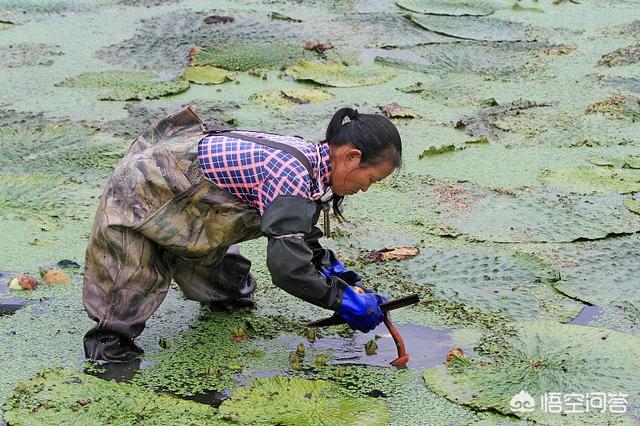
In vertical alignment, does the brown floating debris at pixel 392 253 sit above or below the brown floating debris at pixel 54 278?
above

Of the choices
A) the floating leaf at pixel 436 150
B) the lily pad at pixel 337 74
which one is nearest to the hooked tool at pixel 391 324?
the floating leaf at pixel 436 150

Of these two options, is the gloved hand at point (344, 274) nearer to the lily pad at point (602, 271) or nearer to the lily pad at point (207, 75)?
the lily pad at point (602, 271)

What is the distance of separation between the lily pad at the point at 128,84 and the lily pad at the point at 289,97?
0.42m

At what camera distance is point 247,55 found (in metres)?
5.66

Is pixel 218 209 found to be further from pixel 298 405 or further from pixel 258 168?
pixel 298 405

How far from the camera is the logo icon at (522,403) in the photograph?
8.29 ft

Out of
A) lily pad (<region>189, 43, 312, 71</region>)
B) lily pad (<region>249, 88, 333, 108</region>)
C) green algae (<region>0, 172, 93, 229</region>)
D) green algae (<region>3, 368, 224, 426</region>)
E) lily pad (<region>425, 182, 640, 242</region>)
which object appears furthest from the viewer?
lily pad (<region>189, 43, 312, 71</region>)

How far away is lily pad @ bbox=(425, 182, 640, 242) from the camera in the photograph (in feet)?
11.9

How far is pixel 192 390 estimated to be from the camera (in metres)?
2.62

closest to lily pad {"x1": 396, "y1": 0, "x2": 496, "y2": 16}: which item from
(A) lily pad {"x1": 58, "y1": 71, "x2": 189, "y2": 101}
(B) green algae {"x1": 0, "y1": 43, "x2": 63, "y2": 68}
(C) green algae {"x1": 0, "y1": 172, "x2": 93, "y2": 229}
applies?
(A) lily pad {"x1": 58, "y1": 71, "x2": 189, "y2": 101}

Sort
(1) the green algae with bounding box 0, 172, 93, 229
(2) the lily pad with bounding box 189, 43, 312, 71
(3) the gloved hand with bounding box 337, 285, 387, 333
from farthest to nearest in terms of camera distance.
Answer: (2) the lily pad with bounding box 189, 43, 312, 71 < (1) the green algae with bounding box 0, 172, 93, 229 < (3) the gloved hand with bounding box 337, 285, 387, 333

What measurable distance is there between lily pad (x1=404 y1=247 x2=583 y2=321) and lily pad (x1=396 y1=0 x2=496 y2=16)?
3496 millimetres

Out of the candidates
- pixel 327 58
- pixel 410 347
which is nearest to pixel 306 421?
pixel 410 347

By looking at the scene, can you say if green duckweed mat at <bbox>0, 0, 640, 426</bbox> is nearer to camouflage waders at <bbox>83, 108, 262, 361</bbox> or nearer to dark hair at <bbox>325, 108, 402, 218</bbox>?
camouflage waders at <bbox>83, 108, 262, 361</bbox>
